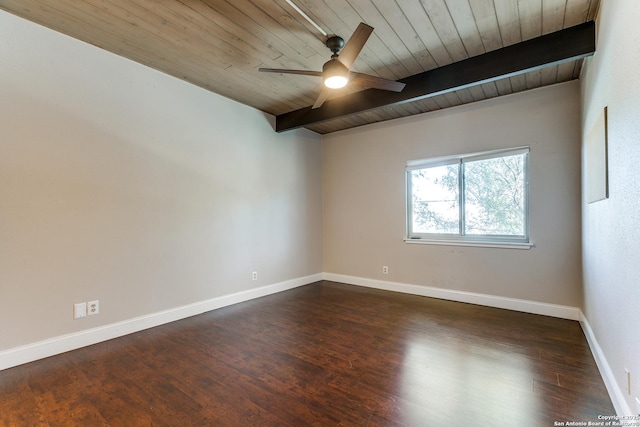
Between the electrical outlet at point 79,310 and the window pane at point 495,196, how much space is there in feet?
14.3

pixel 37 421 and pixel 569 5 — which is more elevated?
pixel 569 5

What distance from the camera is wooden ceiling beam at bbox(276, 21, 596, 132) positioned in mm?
2354

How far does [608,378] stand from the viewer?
1877 mm

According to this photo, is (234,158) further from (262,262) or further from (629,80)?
(629,80)

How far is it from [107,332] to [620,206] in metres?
4.02

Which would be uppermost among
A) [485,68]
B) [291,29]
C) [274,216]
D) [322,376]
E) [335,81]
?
[291,29]

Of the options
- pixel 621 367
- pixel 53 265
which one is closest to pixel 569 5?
pixel 621 367

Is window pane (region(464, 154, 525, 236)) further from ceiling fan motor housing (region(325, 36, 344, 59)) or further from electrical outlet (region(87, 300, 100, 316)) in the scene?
electrical outlet (region(87, 300, 100, 316))

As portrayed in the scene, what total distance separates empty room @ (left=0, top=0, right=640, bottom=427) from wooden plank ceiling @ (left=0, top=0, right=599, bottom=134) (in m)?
0.02

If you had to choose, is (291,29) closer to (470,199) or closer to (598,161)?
(598,161)

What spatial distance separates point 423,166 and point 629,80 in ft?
9.28

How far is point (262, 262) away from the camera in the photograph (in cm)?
427

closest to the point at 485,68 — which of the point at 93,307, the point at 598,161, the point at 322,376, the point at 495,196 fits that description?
the point at 598,161

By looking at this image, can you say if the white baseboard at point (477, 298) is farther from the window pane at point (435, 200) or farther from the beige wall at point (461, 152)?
the window pane at point (435, 200)
